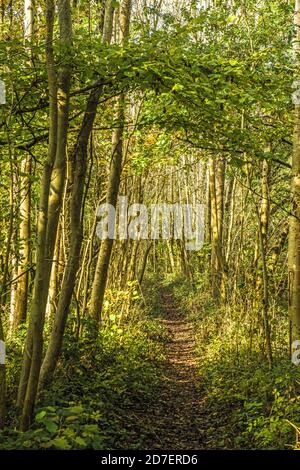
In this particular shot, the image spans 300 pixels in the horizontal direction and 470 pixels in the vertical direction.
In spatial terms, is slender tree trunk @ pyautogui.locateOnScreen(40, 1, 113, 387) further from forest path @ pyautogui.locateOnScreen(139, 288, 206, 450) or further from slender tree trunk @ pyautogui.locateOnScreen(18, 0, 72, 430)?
forest path @ pyautogui.locateOnScreen(139, 288, 206, 450)

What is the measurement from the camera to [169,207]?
32.3 m

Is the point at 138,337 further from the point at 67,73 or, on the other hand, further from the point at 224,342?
the point at 67,73

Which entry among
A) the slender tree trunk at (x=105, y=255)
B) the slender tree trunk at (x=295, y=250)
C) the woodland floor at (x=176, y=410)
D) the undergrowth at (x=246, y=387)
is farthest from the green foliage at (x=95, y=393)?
the slender tree trunk at (x=295, y=250)

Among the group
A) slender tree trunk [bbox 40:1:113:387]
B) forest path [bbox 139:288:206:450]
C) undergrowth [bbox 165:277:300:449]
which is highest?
slender tree trunk [bbox 40:1:113:387]

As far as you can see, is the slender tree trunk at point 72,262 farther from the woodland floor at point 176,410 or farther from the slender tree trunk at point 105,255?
the slender tree trunk at point 105,255

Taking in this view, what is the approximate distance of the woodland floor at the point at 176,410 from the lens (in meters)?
6.97

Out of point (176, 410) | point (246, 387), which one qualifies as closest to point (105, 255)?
point (176, 410)

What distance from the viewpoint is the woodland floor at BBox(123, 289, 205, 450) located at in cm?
697

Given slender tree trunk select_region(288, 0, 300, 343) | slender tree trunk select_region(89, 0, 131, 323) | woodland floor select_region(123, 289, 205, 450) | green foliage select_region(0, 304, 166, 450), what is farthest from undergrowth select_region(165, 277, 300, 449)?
slender tree trunk select_region(89, 0, 131, 323)

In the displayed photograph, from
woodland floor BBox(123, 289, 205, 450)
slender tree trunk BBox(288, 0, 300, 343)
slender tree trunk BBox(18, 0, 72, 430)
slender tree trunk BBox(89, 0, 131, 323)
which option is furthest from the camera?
slender tree trunk BBox(89, 0, 131, 323)

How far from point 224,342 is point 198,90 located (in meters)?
6.87

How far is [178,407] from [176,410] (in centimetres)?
19
